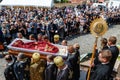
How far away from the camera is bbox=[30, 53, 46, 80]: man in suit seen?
7.73 meters

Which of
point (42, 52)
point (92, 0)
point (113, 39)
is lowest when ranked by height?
point (92, 0)

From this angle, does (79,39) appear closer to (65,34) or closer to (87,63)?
(65,34)

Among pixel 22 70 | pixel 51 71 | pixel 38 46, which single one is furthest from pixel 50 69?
pixel 38 46

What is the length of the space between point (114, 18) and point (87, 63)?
17110 mm

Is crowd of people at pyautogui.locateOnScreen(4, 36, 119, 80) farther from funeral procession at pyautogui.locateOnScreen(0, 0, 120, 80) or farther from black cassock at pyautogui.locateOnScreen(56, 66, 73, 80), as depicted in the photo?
black cassock at pyautogui.locateOnScreen(56, 66, 73, 80)

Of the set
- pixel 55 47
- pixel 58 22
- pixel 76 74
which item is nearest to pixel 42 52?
pixel 55 47

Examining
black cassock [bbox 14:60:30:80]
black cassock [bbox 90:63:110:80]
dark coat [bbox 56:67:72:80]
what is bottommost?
black cassock [bbox 14:60:30:80]

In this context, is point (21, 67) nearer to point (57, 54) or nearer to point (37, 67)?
point (37, 67)

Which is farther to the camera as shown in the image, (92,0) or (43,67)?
(92,0)

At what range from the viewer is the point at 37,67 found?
Answer: 7.77 m

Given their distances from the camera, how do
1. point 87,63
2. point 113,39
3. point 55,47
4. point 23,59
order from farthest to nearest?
point 87,63
point 55,47
point 23,59
point 113,39

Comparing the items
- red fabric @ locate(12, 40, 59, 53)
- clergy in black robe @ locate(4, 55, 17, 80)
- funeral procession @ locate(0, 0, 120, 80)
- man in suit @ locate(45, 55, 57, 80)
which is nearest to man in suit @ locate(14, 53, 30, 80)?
funeral procession @ locate(0, 0, 120, 80)

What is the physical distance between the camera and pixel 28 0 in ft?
90.8

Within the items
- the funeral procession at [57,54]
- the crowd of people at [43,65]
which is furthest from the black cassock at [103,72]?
the crowd of people at [43,65]
